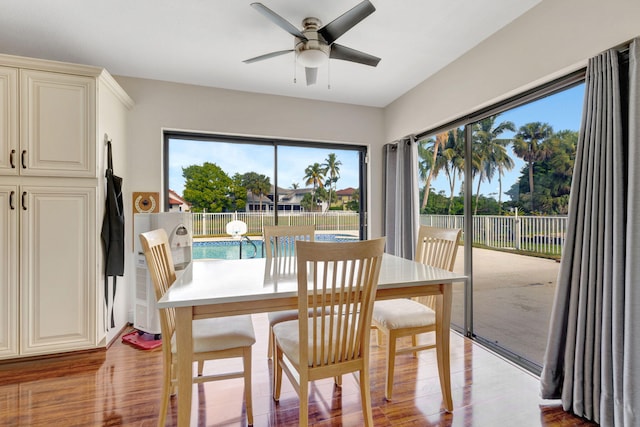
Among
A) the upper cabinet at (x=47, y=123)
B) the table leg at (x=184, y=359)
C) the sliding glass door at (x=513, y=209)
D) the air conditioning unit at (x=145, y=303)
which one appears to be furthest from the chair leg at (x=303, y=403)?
the upper cabinet at (x=47, y=123)

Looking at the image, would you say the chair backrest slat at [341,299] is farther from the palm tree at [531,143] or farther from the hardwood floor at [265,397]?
the palm tree at [531,143]

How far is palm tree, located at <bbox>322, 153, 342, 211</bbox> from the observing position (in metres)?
4.09

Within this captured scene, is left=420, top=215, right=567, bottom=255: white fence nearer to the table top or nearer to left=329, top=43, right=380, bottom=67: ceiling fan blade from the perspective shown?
the table top

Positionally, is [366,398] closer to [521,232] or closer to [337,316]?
[337,316]

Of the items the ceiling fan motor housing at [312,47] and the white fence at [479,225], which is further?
the white fence at [479,225]

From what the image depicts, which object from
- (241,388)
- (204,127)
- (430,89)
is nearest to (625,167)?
(430,89)

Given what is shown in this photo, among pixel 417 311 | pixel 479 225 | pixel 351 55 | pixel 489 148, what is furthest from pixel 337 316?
pixel 489 148

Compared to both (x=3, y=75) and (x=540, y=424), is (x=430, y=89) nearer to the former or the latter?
(x=540, y=424)

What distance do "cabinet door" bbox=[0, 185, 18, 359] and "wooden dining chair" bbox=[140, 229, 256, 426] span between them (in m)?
1.49

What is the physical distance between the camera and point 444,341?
181cm

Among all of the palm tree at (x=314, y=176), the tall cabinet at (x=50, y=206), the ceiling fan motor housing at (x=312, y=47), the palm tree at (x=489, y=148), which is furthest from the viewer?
the palm tree at (x=314, y=176)

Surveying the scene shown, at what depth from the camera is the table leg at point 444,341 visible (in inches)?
69.6

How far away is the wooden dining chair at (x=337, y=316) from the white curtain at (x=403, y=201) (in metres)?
2.19

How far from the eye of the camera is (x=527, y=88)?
7.36 feet
